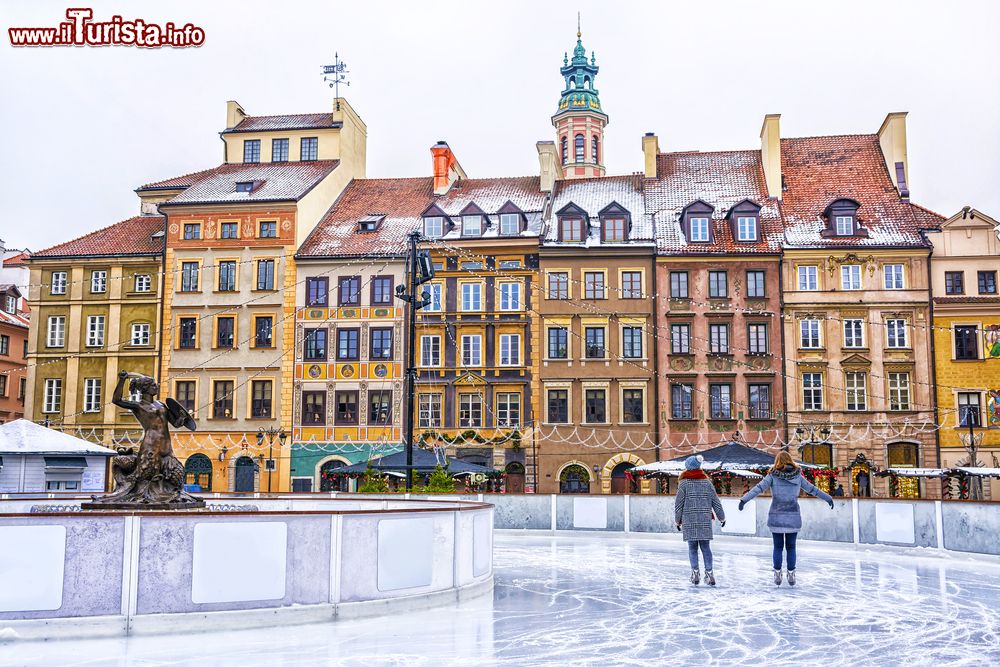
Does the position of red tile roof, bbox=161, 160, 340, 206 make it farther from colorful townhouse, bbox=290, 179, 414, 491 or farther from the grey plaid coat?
the grey plaid coat

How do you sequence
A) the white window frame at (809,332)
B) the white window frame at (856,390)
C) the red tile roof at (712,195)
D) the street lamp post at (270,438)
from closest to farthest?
the white window frame at (856,390) → the white window frame at (809,332) → the red tile roof at (712,195) → the street lamp post at (270,438)

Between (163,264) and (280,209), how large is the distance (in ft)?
20.0

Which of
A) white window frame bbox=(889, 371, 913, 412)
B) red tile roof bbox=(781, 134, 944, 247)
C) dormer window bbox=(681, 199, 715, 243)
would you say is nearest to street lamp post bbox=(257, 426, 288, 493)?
dormer window bbox=(681, 199, 715, 243)

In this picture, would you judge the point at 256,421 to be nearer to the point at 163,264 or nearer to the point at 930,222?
the point at 163,264

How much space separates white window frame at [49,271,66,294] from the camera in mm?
48250

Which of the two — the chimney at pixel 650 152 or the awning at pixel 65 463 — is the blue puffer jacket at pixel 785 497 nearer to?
the awning at pixel 65 463

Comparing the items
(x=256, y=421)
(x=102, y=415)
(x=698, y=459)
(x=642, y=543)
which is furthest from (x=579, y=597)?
(x=102, y=415)

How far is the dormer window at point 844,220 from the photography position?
44.2 metres

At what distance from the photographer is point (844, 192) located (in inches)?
1837

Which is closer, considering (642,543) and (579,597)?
(579,597)

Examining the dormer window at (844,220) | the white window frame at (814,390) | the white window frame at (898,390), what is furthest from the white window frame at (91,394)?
the white window frame at (898,390)

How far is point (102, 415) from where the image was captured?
46.8 m

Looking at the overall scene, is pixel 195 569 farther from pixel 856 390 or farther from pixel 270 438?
pixel 856 390

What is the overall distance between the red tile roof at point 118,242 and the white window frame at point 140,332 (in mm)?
3271
